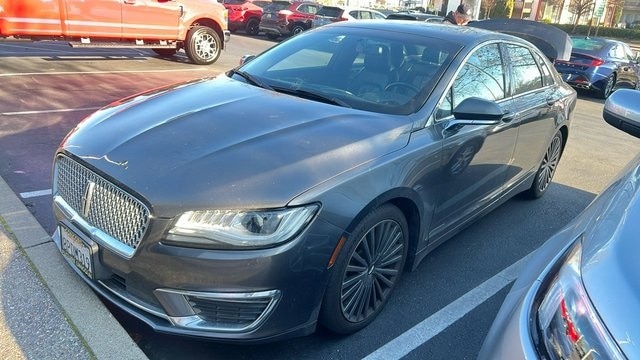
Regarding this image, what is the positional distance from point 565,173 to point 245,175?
5301 millimetres

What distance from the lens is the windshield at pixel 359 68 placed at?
321 centimetres

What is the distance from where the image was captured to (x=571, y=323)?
4.52 ft

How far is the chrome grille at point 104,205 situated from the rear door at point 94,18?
7.93 metres

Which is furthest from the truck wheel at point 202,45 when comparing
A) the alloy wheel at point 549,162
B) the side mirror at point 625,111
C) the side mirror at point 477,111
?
the side mirror at point 625,111

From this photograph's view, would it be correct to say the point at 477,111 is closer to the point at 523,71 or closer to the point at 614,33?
the point at 523,71

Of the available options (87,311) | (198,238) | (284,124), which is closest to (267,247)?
(198,238)

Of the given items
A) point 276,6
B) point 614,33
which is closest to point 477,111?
point 276,6

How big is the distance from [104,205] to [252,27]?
20.9m

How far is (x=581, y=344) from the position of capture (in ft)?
4.33

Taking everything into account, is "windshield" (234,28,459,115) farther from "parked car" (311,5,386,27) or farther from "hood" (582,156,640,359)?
"parked car" (311,5,386,27)

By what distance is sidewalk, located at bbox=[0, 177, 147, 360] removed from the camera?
224 centimetres

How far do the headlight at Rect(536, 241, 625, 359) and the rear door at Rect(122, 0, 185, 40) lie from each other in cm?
1037

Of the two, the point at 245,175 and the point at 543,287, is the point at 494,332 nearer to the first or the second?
the point at 543,287

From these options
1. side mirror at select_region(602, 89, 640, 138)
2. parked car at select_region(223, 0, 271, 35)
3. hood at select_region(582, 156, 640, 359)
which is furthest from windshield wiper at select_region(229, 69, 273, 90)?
parked car at select_region(223, 0, 271, 35)
